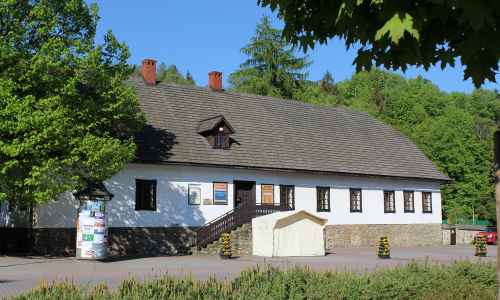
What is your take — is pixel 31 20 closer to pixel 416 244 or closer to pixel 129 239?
pixel 129 239

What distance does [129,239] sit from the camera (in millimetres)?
27250

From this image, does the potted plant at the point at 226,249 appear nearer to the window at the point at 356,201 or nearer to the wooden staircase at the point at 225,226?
the wooden staircase at the point at 225,226

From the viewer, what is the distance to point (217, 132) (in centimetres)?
3122

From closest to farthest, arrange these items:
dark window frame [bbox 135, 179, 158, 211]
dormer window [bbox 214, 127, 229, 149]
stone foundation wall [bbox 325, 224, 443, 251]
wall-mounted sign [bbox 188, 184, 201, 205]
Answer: dark window frame [bbox 135, 179, 158, 211], wall-mounted sign [bbox 188, 184, 201, 205], dormer window [bbox 214, 127, 229, 149], stone foundation wall [bbox 325, 224, 443, 251]

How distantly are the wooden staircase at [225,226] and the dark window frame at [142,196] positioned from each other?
2473mm

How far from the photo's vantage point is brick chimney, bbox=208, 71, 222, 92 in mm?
37656

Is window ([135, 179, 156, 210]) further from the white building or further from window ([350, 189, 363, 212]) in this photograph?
window ([350, 189, 363, 212])

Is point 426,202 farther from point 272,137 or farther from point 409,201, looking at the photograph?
point 272,137

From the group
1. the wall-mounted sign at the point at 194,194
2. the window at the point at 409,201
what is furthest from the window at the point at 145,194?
the window at the point at 409,201

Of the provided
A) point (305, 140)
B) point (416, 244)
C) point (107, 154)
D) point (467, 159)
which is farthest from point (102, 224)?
point (467, 159)

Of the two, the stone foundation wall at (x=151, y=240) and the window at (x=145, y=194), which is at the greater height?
the window at (x=145, y=194)

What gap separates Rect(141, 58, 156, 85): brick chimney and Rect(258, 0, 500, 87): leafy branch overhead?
27720mm

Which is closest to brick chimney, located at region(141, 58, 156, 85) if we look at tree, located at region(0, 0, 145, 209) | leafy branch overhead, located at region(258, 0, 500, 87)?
tree, located at region(0, 0, 145, 209)

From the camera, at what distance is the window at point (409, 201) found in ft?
127
